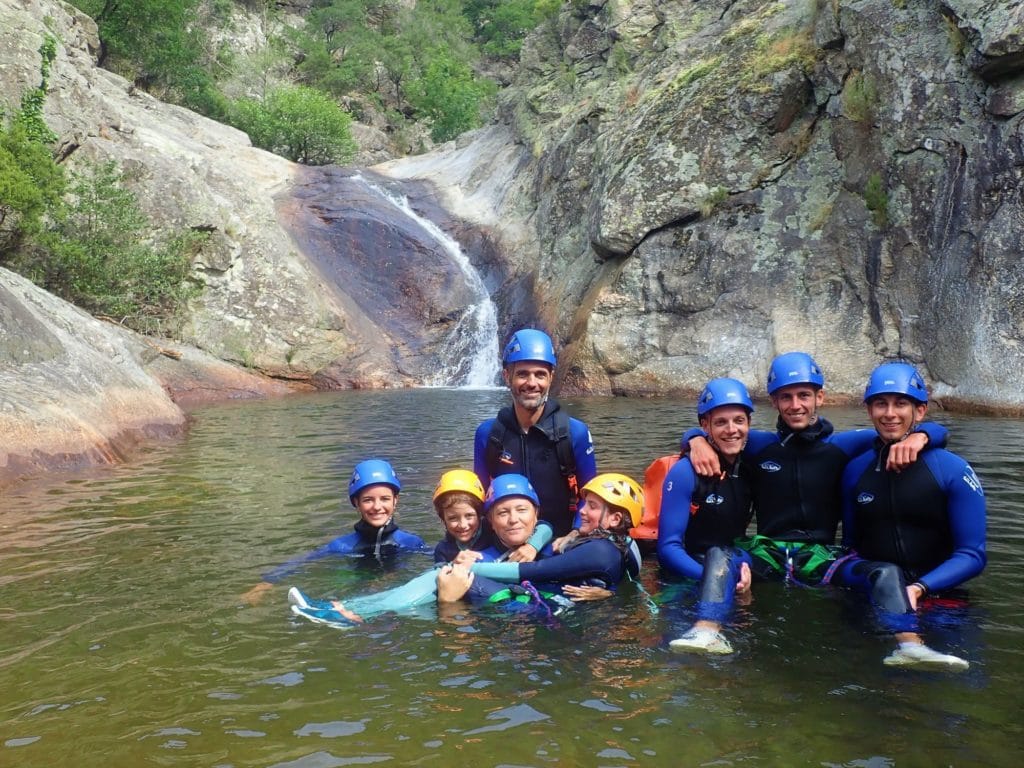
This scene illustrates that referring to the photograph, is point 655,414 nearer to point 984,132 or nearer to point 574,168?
point 984,132

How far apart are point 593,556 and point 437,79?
54.7 meters

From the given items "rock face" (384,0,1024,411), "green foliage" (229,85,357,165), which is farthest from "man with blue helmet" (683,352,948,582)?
"green foliage" (229,85,357,165)

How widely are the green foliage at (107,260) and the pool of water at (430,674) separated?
51.7ft

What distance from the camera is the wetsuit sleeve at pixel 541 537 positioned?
597 centimetres

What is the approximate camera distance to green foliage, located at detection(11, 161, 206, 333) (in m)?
21.4

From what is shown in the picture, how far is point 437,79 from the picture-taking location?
184 ft

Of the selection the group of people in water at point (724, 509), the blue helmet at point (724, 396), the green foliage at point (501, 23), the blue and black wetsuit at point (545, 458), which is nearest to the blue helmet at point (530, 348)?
the group of people in water at point (724, 509)

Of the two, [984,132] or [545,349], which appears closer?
[545,349]

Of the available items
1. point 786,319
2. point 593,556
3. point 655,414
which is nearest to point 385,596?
point 593,556

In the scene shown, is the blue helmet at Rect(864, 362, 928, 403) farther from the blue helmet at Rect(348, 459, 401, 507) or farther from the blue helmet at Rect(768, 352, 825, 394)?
the blue helmet at Rect(348, 459, 401, 507)

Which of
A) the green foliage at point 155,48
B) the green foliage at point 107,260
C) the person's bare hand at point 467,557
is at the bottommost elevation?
the person's bare hand at point 467,557

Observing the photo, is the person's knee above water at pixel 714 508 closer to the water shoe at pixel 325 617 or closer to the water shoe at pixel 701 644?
the water shoe at pixel 701 644

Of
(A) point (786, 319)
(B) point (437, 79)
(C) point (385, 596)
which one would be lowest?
(C) point (385, 596)

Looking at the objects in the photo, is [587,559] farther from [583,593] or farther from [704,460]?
[704,460]
